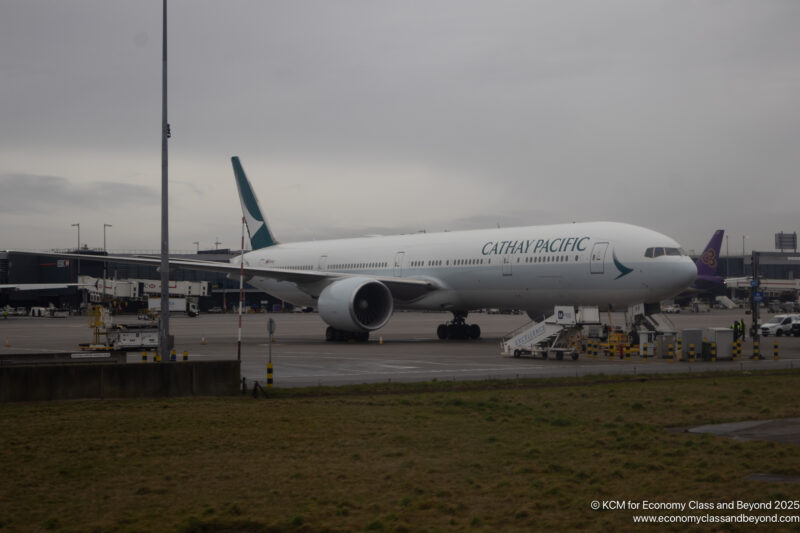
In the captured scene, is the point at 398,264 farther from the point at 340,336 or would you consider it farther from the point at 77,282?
the point at 77,282

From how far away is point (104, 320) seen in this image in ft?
126

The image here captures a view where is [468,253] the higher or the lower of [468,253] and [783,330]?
the higher

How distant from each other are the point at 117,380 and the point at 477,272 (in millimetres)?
19935

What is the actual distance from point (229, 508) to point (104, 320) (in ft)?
107

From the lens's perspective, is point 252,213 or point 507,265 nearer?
point 507,265

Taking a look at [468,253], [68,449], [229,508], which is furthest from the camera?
[468,253]

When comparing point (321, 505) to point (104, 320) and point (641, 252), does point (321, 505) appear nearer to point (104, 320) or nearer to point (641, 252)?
point (641, 252)

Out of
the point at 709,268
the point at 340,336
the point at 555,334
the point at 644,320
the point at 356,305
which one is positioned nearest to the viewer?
the point at 555,334

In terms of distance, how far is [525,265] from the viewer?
32.2 metres

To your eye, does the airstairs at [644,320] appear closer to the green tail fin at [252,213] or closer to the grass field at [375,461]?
the grass field at [375,461]

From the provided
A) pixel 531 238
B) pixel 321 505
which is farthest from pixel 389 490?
pixel 531 238

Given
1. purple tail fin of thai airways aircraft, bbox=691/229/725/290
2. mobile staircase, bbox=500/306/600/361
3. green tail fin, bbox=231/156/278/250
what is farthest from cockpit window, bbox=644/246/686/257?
green tail fin, bbox=231/156/278/250

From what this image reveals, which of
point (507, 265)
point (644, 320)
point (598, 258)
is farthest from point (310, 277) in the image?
point (644, 320)

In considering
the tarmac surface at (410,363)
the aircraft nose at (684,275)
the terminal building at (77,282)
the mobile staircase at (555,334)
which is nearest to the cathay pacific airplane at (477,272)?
the aircraft nose at (684,275)
